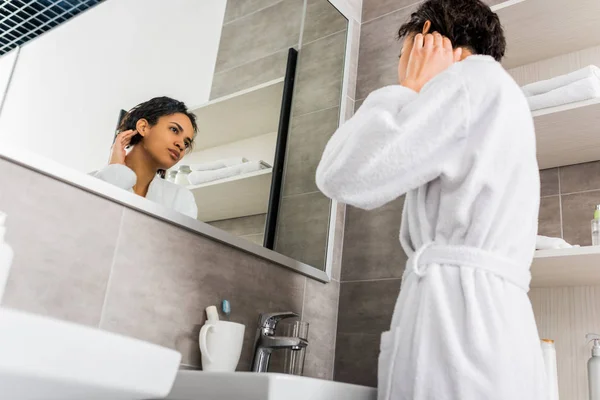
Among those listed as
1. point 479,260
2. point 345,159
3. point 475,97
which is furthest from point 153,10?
point 479,260

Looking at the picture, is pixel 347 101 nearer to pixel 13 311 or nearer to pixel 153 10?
pixel 153 10

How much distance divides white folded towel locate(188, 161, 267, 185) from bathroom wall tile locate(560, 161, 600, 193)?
0.80 m

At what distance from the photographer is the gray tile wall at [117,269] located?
990 millimetres

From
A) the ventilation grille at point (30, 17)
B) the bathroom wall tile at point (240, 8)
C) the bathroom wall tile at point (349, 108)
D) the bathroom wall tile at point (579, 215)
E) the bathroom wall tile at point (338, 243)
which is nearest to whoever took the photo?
the ventilation grille at point (30, 17)

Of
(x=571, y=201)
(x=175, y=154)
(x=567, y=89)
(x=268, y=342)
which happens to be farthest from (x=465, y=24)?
(x=268, y=342)

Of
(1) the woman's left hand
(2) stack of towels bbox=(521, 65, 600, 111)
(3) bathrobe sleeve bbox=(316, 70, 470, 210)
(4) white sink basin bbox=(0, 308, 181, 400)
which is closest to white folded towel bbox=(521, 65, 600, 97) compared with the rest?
(2) stack of towels bbox=(521, 65, 600, 111)

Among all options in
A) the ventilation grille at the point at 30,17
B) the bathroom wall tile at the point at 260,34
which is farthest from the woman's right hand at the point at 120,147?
the bathroom wall tile at the point at 260,34

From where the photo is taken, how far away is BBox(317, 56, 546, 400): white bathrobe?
862 millimetres

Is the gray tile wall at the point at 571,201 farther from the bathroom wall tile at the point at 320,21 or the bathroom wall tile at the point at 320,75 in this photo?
the bathroom wall tile at the point at 320,21

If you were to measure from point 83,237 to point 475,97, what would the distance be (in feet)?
2.43

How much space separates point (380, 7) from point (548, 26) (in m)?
0.69

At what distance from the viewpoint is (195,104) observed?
138cm

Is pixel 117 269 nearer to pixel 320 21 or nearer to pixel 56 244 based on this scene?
pixel 56 244

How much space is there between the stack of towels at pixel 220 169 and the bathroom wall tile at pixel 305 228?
0.17 meters
